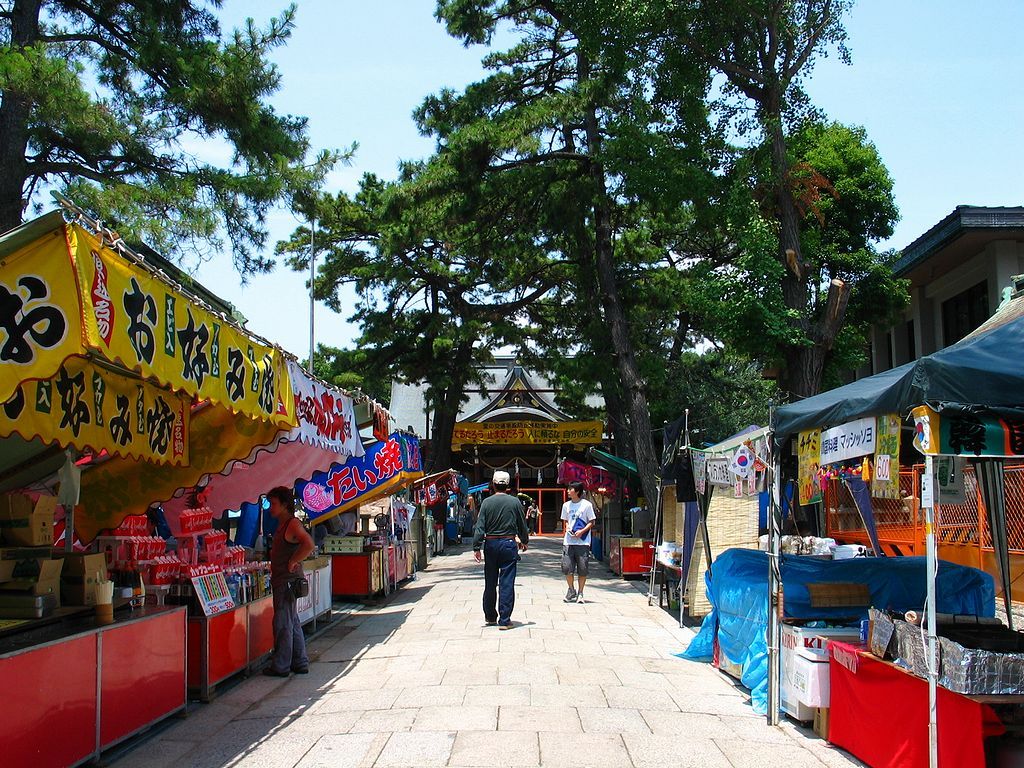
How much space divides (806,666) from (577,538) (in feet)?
24.0

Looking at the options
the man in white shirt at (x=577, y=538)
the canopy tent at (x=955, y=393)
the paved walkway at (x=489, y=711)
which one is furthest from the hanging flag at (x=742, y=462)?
the man in white shirt at (x=577, y=538)

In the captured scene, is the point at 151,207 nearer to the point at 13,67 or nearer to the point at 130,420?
the point at 13,67

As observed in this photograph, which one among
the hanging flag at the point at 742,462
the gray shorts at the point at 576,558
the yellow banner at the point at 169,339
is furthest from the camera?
the gray shorts at the point at 576,558

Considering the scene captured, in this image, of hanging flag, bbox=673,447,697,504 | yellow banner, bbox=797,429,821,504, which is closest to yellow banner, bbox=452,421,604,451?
hanging flag, bbox=673,447,697,504

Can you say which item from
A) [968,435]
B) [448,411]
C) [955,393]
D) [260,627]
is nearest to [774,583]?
[968,435]

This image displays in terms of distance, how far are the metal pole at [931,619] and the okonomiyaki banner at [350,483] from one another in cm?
922

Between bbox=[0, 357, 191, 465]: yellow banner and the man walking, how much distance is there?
12.3 ft

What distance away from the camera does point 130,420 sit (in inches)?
280

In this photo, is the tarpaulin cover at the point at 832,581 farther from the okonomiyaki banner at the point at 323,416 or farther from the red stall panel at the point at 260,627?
the red stall panel at the point at 260,627

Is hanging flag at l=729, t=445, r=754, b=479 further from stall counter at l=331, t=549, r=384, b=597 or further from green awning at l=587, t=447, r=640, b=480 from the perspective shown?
green awning at l=587, t=447, r=640, b=480

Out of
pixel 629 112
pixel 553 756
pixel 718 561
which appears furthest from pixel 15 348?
pixel 629 112

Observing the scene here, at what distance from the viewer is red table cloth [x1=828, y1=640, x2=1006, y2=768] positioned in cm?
464

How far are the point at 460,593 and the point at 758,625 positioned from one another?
7919 millimetres

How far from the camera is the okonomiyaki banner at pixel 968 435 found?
15.0ft
